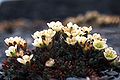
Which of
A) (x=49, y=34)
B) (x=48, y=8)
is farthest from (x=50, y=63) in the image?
(x=48, y=8)

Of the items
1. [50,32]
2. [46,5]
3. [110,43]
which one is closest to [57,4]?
[46,5]

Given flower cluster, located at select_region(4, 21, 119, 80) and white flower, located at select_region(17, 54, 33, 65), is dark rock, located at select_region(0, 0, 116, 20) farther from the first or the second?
white flower, located at select_region(17, 54, 33, 65)

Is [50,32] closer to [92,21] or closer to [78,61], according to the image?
[78,61]

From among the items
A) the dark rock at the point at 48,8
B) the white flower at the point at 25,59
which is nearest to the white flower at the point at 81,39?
the white flower at the point at 25,59

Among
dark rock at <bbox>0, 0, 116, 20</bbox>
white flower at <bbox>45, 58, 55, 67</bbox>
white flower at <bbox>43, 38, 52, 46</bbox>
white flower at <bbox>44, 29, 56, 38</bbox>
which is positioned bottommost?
white flower at <bbox>45, 58, 55, 67</bbox>

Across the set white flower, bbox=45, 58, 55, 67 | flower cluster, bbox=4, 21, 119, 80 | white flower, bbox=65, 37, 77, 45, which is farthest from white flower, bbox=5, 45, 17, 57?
white flower, bbox=65, 37, 77, 45

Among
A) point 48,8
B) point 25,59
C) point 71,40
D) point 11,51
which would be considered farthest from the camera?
point 48,8

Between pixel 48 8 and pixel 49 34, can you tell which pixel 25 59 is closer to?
pixel 49 34

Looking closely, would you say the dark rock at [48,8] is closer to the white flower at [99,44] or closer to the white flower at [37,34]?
the white flower at [37,34]
